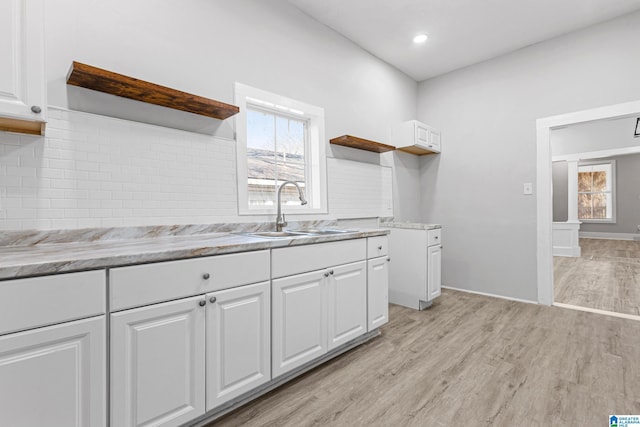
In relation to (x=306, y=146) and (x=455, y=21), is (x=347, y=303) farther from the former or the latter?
(x=455, y=21)

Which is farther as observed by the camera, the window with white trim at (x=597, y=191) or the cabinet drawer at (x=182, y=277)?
the window with white trim at (x=597, y=191)

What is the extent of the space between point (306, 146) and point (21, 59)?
6.47 ft

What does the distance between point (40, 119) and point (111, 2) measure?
91 cm

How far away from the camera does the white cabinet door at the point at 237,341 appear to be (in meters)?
1.43

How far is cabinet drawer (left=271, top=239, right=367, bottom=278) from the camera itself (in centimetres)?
173

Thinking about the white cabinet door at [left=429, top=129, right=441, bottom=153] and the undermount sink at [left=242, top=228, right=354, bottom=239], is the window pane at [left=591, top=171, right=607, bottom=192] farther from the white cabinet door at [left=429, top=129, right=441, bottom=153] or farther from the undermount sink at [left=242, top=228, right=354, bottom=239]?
the undermount sink at [left=242, top=228, right=354, bottom=239]

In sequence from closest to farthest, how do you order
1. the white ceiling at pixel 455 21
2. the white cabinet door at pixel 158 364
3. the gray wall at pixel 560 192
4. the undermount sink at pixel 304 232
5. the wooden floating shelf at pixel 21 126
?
the white cabinet door at pixel 158 364 < the wooden floating shelf at pixel 21 126 < the undermount sink at pixel 304 232 < the white ceiling at pixel 455 21 < the gray wall at pixel 560 192

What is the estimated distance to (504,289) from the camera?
11.6ft

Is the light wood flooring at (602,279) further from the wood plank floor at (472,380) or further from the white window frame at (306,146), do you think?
the white window frame at (306,146)

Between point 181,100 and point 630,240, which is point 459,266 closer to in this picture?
point 181,100

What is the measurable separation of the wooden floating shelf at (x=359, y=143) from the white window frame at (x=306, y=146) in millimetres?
158

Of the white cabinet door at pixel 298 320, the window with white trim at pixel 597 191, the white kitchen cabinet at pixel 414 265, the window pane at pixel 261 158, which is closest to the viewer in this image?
the white cabinet door at pixel 298 320
